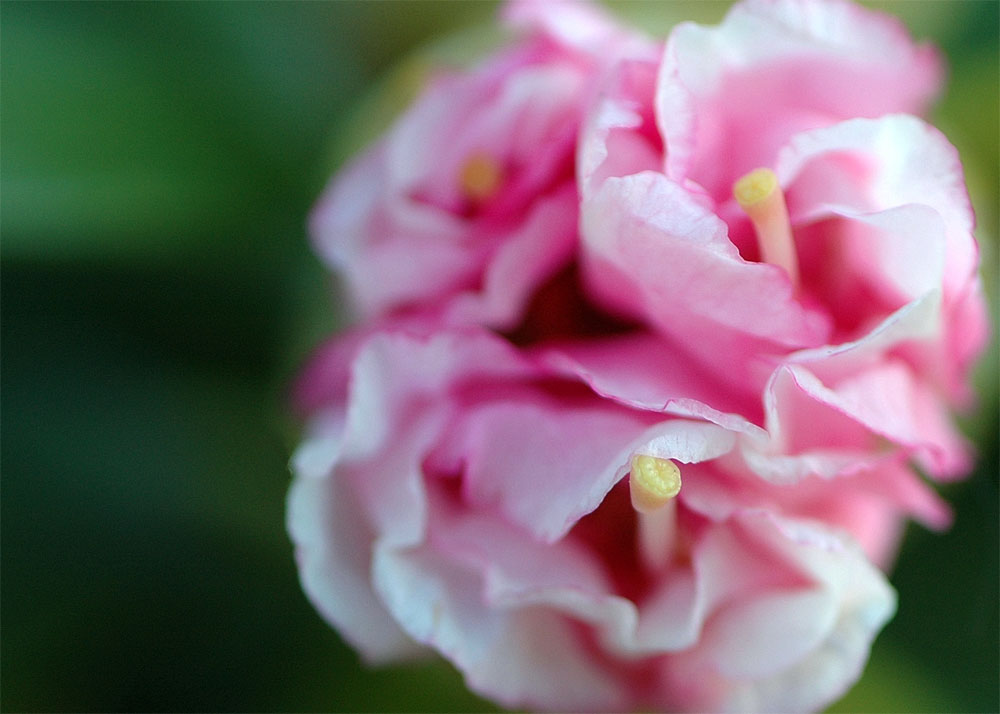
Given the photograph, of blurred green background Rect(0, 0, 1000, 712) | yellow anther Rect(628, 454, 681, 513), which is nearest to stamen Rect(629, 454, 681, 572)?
yellow anther Rect(628, 454, 681, 513)

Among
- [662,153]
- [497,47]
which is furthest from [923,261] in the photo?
[497,47]

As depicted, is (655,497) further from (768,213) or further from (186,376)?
(186,376)

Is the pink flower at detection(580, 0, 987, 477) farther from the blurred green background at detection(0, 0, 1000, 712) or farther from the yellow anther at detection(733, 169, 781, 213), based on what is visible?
the blurred green background at detection(0, 0, 1000, 712)

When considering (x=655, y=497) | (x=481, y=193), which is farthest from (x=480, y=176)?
(x=655, y=497)

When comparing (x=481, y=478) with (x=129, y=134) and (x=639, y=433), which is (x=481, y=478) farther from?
(x=129, y=134)

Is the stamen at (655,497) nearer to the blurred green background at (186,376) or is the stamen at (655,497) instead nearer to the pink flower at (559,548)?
the pink flower at (559,548)
